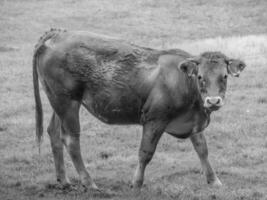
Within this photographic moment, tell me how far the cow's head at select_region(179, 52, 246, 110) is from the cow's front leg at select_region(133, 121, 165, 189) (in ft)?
2.75

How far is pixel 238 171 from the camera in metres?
11.0

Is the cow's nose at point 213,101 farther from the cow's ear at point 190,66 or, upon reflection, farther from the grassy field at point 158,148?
the grassy field at point 158,148

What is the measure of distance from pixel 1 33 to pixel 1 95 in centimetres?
1326

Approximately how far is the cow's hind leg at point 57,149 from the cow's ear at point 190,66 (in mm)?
2351

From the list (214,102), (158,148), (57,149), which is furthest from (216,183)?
(158,148)

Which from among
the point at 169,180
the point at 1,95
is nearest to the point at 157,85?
the point at 169,180

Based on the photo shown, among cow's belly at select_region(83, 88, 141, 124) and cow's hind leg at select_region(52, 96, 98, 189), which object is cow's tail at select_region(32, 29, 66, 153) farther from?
cow's belly at select_region(83, 88, 141, 124)

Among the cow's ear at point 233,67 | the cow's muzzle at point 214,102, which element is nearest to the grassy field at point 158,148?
the cow's muzzle at point 214,102

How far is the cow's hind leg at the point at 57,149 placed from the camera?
405 inches

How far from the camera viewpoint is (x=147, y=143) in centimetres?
966

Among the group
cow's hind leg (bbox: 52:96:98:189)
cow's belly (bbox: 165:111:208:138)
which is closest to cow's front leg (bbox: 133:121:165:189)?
cow's belly (bbox: 165:111:208:138)

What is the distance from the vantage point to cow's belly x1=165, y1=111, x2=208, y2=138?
31.7 feet

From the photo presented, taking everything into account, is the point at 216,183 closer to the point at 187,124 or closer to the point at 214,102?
the point at 187,124

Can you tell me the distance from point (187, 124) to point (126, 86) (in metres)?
1.04
